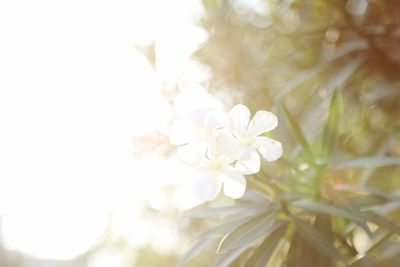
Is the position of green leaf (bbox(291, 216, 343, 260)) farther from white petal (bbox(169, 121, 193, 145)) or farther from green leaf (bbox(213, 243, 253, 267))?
white petal (bbox(169, 121, 193, 145))

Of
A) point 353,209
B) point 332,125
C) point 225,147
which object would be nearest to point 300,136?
point 332,125

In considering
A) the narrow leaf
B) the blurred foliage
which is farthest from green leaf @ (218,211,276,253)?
the narrow leaf

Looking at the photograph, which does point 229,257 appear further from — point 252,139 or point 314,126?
point 314,126

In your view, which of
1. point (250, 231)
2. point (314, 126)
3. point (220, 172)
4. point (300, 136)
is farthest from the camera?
point (314, 126)

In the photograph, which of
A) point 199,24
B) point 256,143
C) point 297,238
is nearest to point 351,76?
point 199,24

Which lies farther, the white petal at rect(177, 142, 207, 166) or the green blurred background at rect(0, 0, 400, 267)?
the green blurred background at rect(0, 0, 400, 267)

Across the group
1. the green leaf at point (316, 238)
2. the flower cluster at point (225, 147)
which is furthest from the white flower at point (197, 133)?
the green leaf at point (316, 238)
